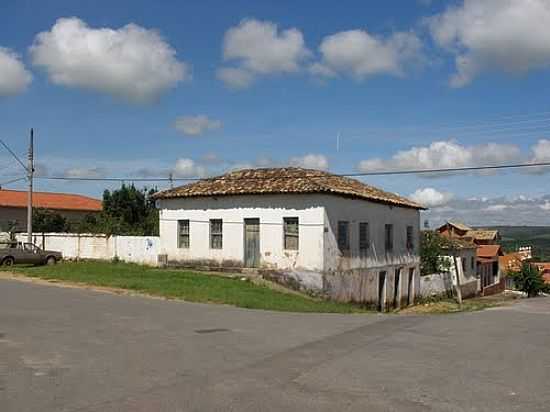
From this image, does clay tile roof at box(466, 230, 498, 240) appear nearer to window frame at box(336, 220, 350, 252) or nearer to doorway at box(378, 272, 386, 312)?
doorway at box(378, 272, 386, 312)

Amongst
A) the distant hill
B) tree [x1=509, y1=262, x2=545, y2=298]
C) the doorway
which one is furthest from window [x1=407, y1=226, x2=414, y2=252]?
the distant hill

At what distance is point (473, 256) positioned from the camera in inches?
1975

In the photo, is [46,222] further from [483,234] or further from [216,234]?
[483,234]

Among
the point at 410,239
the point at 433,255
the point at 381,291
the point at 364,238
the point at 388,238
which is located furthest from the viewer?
the point at 433,255

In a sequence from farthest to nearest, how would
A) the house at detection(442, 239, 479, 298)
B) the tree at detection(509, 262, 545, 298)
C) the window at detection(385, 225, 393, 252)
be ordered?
the tree at detection(509, 262, 545, 298) < the house at detection(442, 239, 479, 298) < the window at detection(385, 225, 393, 252)

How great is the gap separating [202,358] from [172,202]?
23016 mm

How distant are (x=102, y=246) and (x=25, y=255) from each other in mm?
4057

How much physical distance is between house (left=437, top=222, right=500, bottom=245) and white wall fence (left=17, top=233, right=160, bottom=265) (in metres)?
40.4

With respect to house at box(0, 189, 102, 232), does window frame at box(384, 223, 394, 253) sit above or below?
below

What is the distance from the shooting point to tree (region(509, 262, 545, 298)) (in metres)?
51.6

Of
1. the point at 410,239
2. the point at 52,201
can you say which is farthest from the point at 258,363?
the point at 52,201

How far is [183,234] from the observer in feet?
108

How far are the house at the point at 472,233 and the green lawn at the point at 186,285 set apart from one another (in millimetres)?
43019

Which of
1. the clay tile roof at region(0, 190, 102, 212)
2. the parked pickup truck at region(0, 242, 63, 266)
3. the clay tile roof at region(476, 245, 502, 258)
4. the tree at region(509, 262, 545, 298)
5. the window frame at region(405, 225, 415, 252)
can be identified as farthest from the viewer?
the clay tile roof at region(0, 190, 102, 212)
